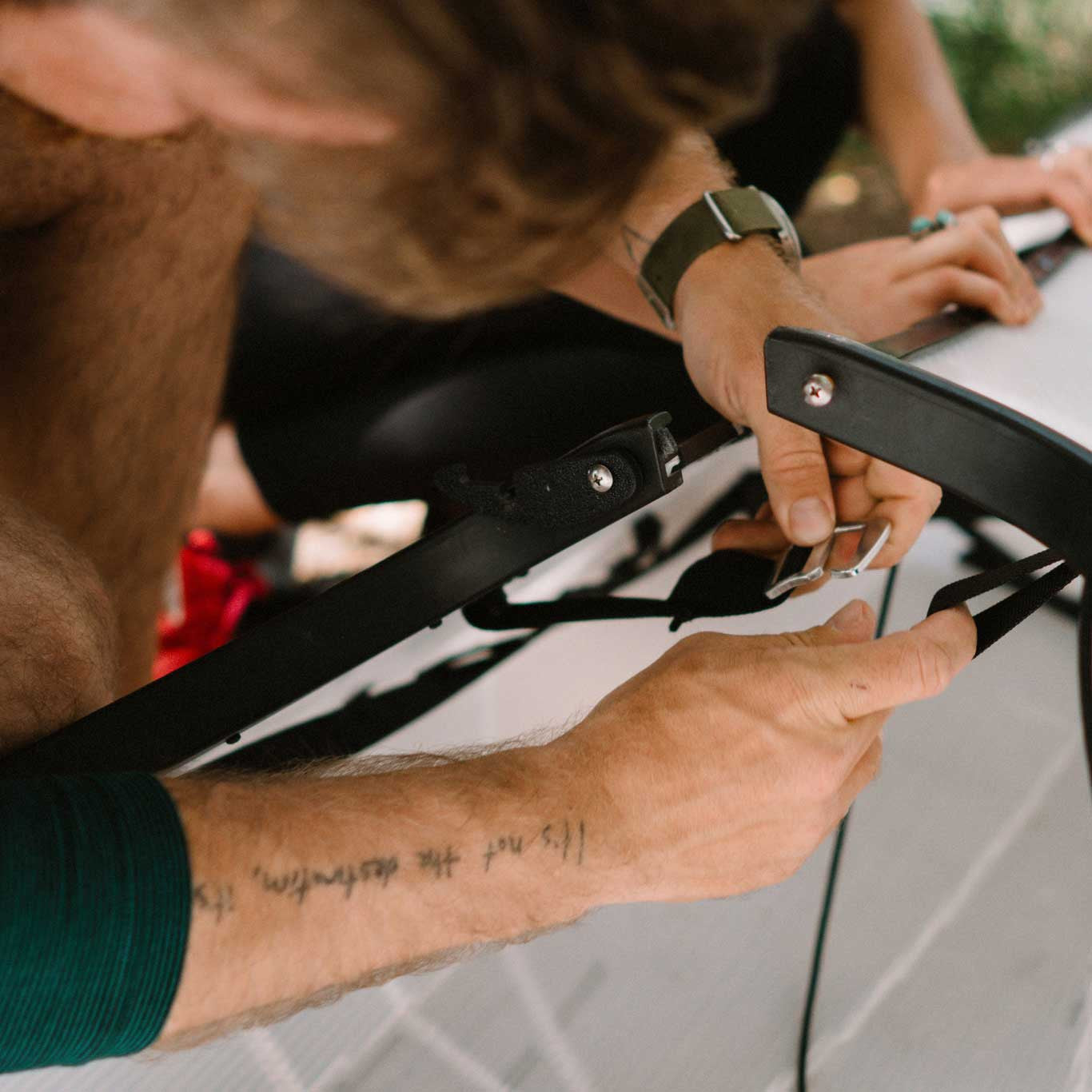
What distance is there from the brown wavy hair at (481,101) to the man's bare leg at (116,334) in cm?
31

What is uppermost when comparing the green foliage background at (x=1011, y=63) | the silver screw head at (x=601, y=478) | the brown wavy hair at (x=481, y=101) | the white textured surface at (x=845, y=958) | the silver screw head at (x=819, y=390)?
the brown wavy hair at (x=481, y=101)

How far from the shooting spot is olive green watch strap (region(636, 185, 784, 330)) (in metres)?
0.65

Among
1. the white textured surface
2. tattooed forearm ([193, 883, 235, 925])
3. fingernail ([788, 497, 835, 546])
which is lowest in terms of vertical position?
the white textured surface

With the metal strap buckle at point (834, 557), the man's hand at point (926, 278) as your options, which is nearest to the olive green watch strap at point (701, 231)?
the man's hand at point (926, 278)

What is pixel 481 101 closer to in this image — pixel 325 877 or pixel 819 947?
pixel 325 877

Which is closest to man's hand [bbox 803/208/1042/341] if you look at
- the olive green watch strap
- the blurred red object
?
the olive green watch strap

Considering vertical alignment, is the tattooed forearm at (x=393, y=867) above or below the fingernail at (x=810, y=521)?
below

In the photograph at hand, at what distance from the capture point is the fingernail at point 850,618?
0.46 metres

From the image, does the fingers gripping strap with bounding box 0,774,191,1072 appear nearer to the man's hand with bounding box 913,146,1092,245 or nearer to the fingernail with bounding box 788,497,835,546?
the fingernail with bounding box 788,497,835,546

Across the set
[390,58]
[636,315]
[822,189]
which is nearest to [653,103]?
[390,58]

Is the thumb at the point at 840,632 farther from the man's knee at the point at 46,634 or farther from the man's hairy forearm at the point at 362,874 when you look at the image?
the man's knee at the point at 46,634

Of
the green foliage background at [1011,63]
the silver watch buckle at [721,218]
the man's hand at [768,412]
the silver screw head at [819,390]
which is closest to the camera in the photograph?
the silver screw head at [819,390]

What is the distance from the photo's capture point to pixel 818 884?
0.66m

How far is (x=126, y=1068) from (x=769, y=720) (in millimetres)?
359
